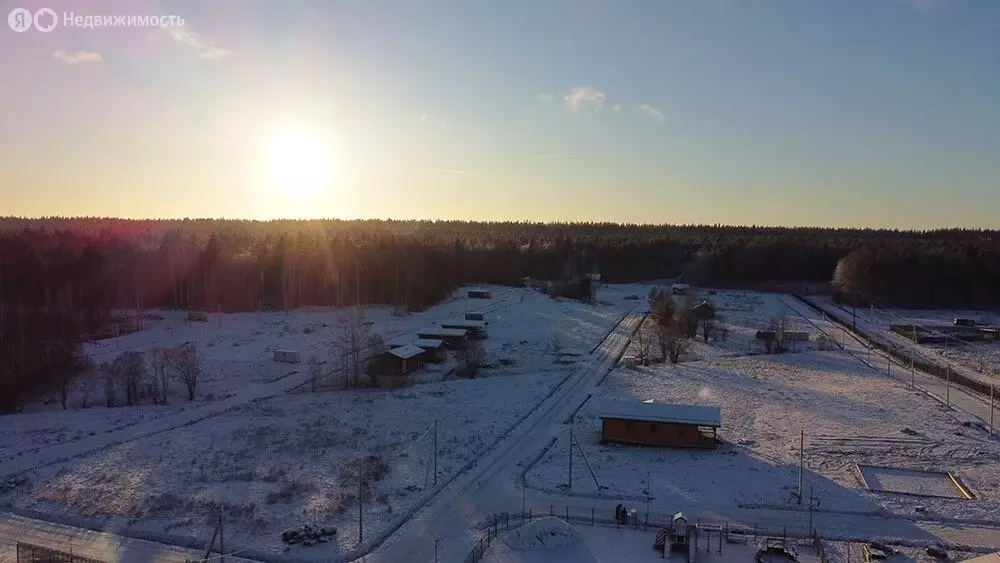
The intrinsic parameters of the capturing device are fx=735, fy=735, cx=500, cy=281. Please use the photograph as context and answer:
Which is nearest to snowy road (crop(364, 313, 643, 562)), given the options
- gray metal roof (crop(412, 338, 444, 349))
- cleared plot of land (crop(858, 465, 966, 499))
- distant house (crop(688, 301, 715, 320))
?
cleared plot of land (crop(858, 465, 966, 499))

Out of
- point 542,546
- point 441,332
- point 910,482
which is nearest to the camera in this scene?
point 542,546

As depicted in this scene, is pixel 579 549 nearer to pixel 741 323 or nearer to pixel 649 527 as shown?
pixel 649 527

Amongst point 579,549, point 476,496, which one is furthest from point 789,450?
point 476,496

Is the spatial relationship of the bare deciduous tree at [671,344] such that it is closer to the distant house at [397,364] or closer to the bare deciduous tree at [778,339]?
the bare deciduous tree at [778,339]

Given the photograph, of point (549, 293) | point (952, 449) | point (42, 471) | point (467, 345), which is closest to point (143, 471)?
point (42, 471)

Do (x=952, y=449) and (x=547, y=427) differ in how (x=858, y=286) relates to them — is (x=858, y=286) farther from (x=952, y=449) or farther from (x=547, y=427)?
(x=547, y=427)

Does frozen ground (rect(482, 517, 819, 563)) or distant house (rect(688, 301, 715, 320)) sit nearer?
frozen ground (rect(482, 517, 819, 563))

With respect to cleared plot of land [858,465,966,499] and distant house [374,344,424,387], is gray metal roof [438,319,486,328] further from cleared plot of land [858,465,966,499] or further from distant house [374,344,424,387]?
cleared plot of land [858,465,966,499]
